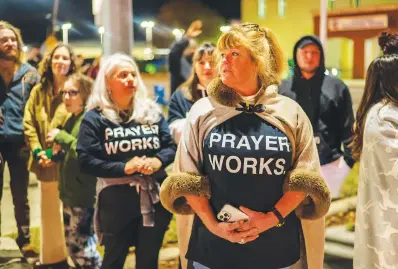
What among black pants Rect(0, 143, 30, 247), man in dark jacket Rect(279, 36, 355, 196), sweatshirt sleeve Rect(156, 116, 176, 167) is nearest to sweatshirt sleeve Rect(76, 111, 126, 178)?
sweatshirt sleeve Rect(156, 116, 176, 167)

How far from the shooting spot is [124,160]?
3465mm

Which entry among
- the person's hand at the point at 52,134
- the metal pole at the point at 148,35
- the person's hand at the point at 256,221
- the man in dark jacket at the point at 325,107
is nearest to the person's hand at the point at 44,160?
the person's hand at the point at 52,134

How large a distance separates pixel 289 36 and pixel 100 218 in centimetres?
2638

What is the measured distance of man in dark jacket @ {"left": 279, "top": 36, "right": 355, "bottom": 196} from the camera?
14.4 ft

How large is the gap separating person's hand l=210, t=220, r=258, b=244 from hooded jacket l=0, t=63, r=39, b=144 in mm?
2909

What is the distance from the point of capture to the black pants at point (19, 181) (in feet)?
15.8

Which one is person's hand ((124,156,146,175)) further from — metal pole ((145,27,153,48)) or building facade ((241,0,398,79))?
metal pole ((145,27,153,48))

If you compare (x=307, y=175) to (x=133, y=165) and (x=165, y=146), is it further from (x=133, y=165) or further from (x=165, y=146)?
(x=165, y=146)

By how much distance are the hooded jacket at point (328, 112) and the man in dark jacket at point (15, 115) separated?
7.33 ft

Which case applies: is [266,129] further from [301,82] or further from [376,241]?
[301,82]

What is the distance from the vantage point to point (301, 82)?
457 centimetres

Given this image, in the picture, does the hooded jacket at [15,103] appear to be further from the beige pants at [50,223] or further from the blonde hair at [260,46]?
the blonde hair at [260,46]

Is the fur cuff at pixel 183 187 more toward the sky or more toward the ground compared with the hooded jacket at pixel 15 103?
more toward the ground

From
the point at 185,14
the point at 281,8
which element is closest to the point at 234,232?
the point at 281,8
